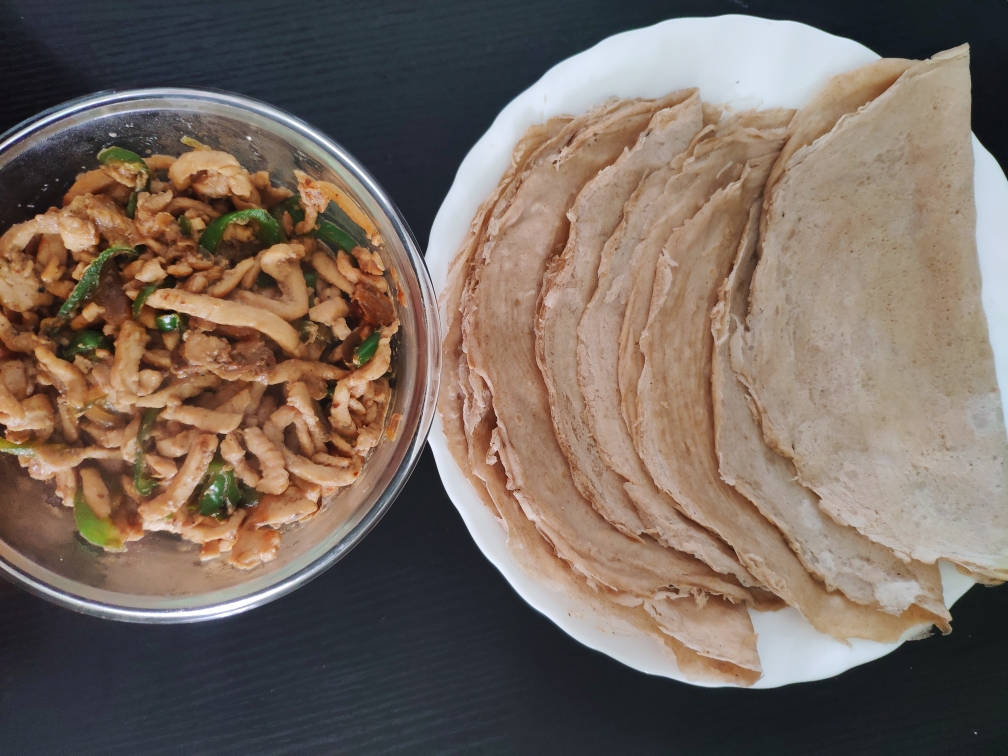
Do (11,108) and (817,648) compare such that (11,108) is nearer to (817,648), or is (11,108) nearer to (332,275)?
(332,275)

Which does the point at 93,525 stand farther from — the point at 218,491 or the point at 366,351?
the point at 366,351

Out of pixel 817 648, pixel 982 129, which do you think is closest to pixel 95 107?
pixel 817 648

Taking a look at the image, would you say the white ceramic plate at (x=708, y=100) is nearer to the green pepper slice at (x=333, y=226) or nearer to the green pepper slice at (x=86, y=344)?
the green pepper slice at (x=333, y=226)

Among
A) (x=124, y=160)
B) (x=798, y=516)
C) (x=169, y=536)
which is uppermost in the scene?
(x=124, y=160)

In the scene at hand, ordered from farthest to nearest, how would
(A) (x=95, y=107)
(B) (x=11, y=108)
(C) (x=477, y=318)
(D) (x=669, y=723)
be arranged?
(D) (x=669, y=723)
(B) (x=11, y=108)
(C) (x=477, y=318)
(A) (x=95, y=107)

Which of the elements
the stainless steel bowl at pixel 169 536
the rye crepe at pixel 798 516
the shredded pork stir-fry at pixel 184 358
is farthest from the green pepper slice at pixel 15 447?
the rye crepe at pixel 798 516

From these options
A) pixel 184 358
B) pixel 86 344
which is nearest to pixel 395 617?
pixel 184 358
